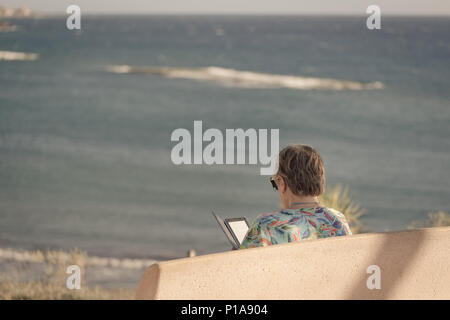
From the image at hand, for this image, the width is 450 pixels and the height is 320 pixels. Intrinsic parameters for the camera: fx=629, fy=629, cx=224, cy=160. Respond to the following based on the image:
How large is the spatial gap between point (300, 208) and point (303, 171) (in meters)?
0.14

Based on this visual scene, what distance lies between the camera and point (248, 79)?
98.2 feet

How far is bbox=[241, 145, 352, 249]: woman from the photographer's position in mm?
2188

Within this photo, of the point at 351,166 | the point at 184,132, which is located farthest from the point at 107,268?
the point at 184,132

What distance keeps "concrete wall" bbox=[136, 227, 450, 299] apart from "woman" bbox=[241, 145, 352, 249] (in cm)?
25

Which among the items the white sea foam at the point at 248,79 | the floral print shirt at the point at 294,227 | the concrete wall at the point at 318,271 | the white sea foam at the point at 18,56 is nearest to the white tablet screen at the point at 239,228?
the floral print shirt at the point at 294,227

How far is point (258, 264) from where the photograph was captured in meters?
1.83

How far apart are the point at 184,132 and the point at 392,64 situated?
1064 centimetres

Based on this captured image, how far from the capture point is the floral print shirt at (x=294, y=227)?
2.17m

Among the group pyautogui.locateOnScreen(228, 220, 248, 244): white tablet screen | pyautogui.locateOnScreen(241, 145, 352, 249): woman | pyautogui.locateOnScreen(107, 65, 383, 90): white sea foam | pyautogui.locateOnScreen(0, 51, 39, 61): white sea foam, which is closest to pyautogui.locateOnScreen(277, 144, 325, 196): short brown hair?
pyautogui.locateOnScreen(241, 145, 352, 249): woman

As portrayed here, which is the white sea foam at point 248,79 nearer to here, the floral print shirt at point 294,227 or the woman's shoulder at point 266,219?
the floral print shirt at point 294,227

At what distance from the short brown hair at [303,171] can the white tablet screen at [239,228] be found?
0.26m

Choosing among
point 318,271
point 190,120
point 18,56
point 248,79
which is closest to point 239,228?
point 318,271

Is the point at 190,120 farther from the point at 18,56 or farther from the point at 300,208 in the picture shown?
the point at 300,208

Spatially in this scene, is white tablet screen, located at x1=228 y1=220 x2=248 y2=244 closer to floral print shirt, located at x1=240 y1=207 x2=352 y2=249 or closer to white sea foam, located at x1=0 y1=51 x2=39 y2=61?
floral print shirt, located at x1=240 y1=207 x2=352 y2=249
